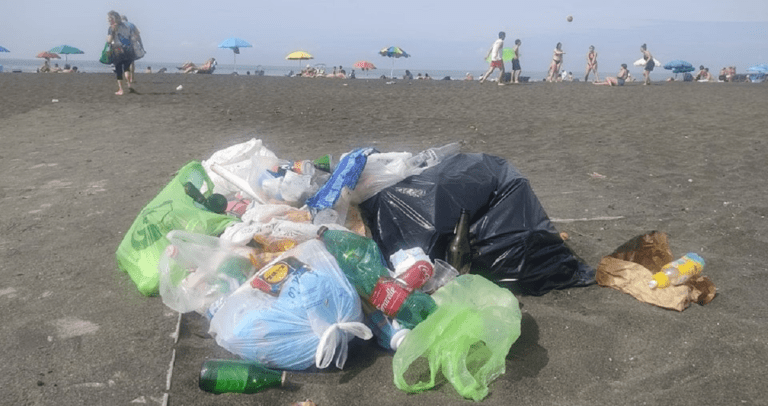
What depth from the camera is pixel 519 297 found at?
346 centimetres

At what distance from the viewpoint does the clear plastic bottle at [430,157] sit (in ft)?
12.4

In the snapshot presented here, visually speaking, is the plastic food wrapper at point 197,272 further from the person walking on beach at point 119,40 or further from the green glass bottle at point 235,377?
the person walking on beach at point 119,40

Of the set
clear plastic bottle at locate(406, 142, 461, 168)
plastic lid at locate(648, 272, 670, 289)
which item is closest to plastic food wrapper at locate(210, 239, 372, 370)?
clear plastic bottle at locate(406, 142, 461, 168)

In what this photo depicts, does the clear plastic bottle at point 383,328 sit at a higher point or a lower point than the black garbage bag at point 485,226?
lower

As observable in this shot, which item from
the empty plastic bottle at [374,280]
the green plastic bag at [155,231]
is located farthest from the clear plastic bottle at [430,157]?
the green plastic bag at [155,231]

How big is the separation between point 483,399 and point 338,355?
2.07ft

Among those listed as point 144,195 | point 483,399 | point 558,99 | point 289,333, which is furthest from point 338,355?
point 558,99

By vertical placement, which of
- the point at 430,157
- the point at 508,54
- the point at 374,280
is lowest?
the point at 374,280

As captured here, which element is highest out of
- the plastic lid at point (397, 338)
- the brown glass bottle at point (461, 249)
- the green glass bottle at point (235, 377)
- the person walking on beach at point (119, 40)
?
the person walking on beach at point (119, 40)

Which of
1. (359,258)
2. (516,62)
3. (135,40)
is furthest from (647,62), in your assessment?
(359,258)

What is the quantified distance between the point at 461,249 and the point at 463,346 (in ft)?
2.83

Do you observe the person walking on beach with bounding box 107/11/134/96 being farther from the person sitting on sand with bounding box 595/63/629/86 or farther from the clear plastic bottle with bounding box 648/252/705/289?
the person sitting on sand with bounding box 595/63/629/86

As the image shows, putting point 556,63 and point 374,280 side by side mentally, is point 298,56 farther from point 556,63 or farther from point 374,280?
point 374,280

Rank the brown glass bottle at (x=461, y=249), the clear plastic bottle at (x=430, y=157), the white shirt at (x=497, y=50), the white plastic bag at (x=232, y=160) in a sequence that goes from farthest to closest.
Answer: the white shirt at (x=497, y=50), the white plastic bag at (x=232, y=160), the clear plastic bottle at (x=430, y=157), the brown glass bottle at (x=461, y=249)
